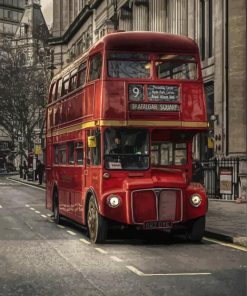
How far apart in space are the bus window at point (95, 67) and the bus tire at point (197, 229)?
371 centimetres

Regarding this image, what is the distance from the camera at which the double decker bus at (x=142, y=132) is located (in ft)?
41.1

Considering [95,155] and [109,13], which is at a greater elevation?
[109,13]

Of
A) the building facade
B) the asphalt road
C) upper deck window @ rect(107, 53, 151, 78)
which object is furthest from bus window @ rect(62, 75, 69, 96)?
the building facade

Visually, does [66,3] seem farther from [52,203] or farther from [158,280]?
[158,280]

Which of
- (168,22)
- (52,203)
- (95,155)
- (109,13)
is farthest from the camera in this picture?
(109,13)

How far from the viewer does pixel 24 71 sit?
57.2m

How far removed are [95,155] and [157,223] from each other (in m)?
2.06

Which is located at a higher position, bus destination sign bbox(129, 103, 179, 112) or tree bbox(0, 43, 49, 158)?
tree bbox(0, 43, 49, 158)

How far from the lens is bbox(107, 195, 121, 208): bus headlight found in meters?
12.5

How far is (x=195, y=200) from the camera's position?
12797 mm

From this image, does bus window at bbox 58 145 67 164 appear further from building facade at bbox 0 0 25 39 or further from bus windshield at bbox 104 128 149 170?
building facade at bbox 0 0 25 39

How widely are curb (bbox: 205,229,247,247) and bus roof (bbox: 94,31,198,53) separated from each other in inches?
160

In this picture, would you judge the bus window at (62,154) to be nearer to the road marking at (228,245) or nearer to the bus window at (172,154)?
the bus window at (172,154)

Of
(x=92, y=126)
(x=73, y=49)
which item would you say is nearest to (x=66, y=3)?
(x=73, y=49)
